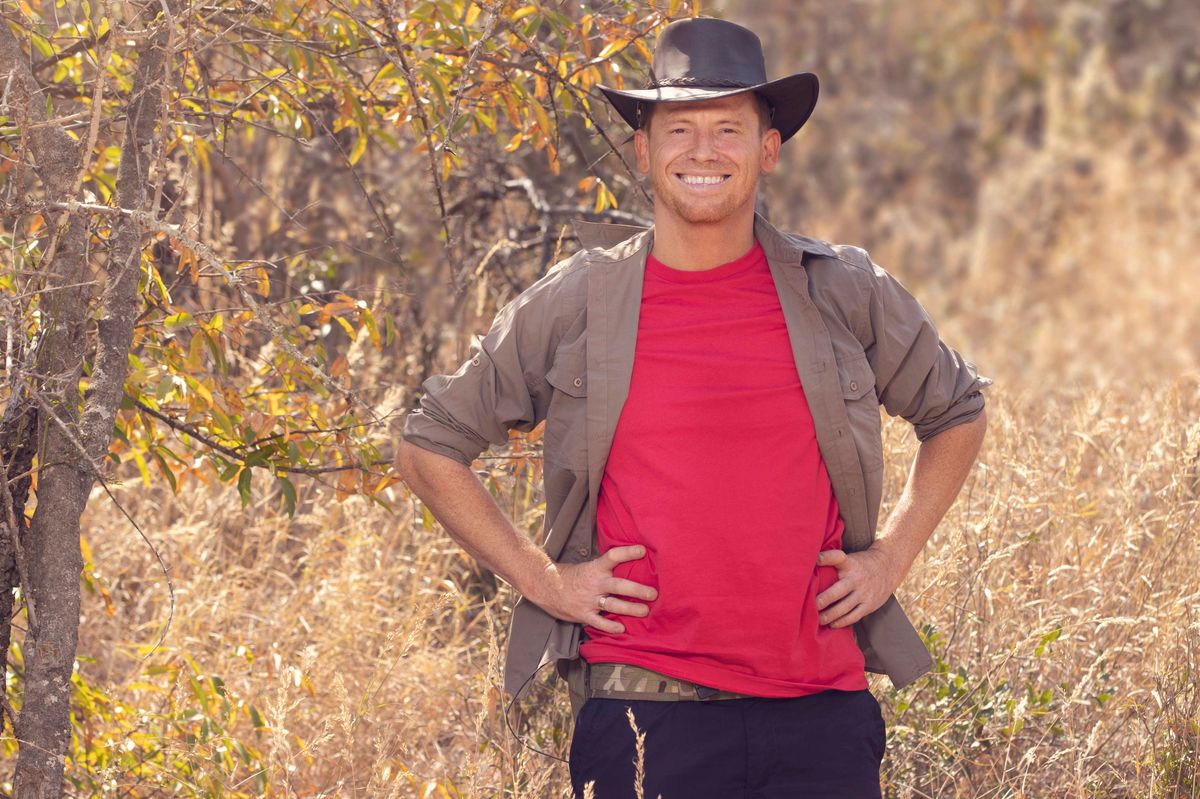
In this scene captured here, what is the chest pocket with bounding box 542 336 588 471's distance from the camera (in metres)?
2.78

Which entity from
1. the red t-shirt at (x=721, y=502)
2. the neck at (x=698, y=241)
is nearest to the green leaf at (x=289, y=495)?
the red t-shirt at (x=721, y=502)

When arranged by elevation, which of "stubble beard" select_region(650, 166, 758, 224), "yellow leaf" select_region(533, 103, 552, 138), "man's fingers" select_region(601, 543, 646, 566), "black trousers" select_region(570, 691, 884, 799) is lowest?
"black trousers" select_region(570, 691, 884, 799)

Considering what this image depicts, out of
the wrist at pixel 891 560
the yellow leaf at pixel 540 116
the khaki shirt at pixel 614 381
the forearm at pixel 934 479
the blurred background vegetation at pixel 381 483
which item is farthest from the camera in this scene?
the yellow leaf at pixel 540 116

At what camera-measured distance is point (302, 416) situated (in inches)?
134

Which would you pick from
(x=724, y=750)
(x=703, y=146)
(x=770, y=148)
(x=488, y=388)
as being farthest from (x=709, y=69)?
(x=724, y=750)

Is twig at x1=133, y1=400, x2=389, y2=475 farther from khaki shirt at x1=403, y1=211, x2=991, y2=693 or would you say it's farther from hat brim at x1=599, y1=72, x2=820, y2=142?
hat brim at x1=599, y1=72, x2=820, y2=142

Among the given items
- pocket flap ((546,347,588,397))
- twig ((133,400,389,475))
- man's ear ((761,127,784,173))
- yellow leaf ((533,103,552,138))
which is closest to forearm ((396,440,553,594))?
pocket flap ((546,347,588,397))

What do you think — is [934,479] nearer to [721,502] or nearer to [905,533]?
[905,533]

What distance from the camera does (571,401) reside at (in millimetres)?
2818

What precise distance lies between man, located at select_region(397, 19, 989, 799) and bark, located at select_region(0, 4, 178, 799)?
62 centimetres

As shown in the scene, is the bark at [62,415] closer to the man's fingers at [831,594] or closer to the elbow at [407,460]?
the elbow at [407,460]

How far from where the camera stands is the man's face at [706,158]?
2.81m

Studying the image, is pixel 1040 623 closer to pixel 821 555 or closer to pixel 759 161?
pixel 821 555

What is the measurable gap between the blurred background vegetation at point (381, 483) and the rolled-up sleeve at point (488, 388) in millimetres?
210
